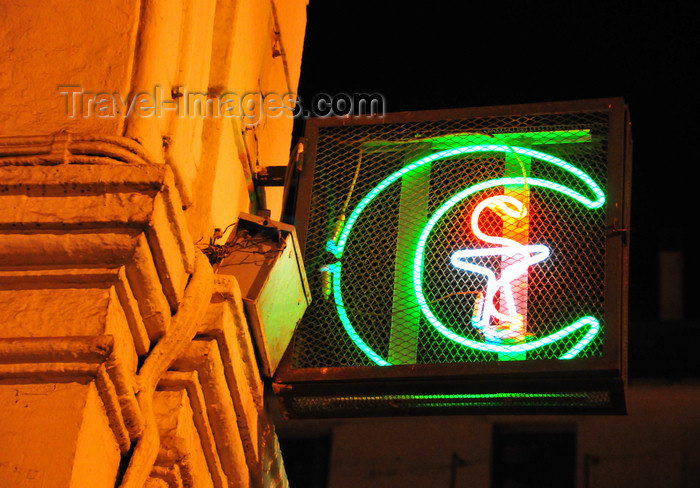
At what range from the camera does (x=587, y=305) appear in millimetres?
3920

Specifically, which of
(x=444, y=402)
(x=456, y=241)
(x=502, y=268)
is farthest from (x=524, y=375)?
(x=456, y=241)

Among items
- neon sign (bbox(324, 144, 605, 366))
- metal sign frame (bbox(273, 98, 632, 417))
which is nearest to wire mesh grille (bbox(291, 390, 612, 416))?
metal sign frame (bbox(273, 98, 632, 417))

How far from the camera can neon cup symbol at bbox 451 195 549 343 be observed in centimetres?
391

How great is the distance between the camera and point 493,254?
4.06 meters

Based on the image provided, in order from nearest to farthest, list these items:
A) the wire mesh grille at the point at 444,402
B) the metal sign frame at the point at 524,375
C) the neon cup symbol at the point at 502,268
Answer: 1. the metal sign frame at the point at 524,375
2. the wire mesh grille at the point at 444,402
3. the neon cup symbol at the point at 502,268

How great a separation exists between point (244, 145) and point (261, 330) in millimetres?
927

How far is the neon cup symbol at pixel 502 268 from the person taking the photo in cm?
391

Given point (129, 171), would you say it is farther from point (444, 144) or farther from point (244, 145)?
point (444, 144)

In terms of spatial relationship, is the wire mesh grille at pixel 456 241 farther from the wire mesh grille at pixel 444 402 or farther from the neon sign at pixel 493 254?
the wire mesh grille at pixel 444 402

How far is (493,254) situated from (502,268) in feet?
0.20

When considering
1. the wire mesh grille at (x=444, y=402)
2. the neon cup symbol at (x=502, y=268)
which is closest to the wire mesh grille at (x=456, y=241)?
the neon cup symbol at (x=502, y=268)

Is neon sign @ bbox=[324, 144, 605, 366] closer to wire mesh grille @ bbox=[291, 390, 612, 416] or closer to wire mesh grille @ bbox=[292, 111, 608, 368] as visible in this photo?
wire mesh grille @ bbox=[292, 111, 608, 368]

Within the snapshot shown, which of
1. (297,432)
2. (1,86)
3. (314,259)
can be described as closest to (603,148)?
(314,259)

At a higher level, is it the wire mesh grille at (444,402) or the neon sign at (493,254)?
the neon sign at (493,254)
